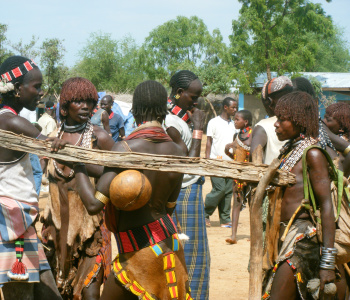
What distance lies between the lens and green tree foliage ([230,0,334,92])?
87.0 feet

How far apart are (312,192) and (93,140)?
1912mm

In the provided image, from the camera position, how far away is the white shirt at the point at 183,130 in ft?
16.6

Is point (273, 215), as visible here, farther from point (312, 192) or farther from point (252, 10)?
point (252, 10)

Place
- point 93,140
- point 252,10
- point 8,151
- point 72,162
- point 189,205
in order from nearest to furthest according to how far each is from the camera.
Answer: point 72,162 → point 8,151 → point 93,140 → point 189,205 → point 252,10

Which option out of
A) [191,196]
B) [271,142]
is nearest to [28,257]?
[191,196]

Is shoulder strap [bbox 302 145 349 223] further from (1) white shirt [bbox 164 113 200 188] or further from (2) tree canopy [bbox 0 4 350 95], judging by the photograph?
(2) tree canopy [bbox 0 4 350 95]

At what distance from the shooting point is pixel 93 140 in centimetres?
451

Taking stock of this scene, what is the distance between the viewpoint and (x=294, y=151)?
11.7 ft

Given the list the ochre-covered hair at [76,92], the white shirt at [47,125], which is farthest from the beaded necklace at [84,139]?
the white shirt at [47,125]

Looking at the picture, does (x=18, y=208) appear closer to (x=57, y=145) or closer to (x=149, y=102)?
(x=57, y=145)

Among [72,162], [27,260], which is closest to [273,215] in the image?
[72,162]

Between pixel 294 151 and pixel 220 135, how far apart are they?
631cm

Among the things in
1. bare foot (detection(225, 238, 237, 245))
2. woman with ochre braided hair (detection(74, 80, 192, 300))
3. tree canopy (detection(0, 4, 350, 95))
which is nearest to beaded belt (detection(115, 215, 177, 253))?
woman with ochre braided hair (detection(74, 80, 192, 300))

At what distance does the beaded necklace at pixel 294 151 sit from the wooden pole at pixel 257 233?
0.54 m
